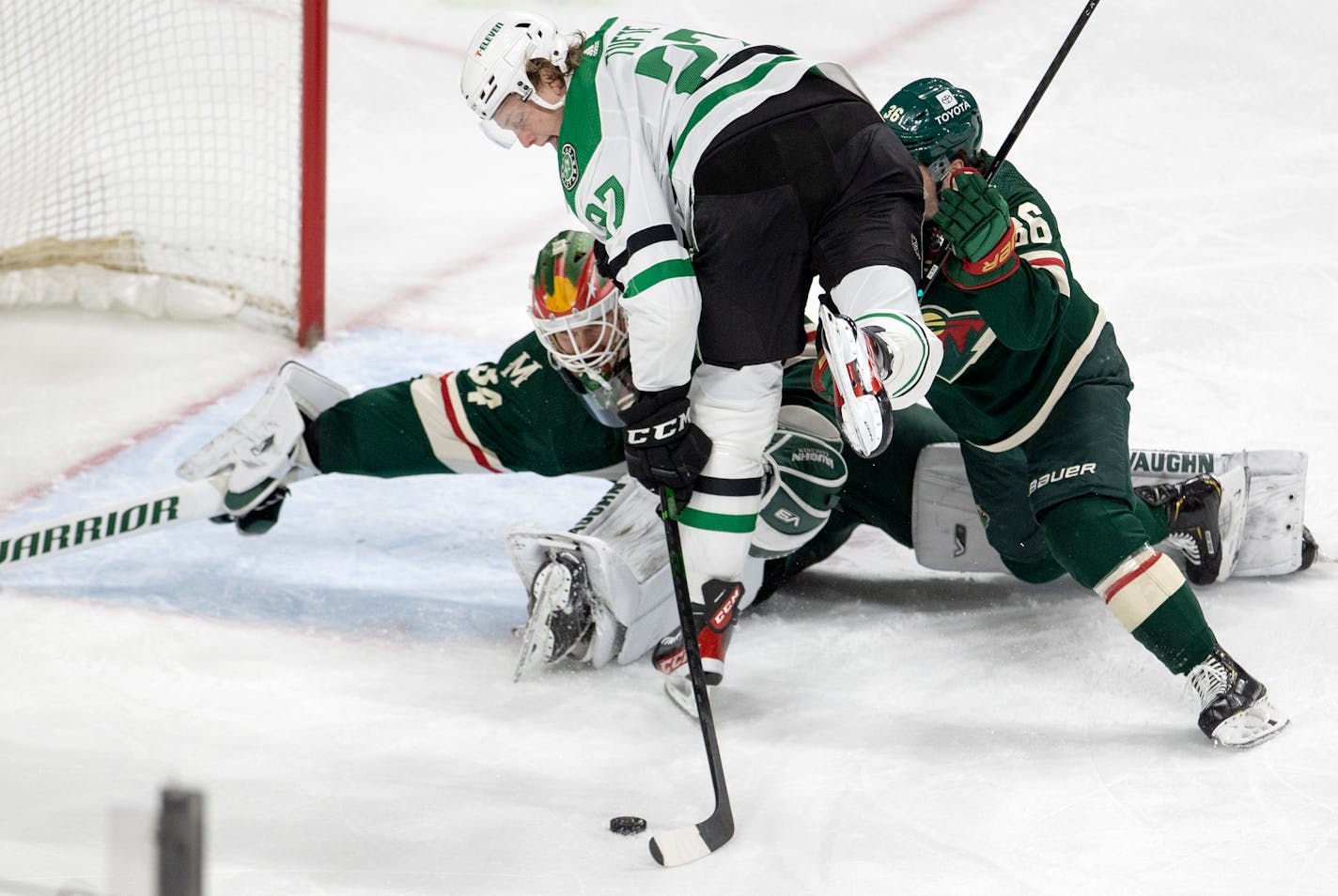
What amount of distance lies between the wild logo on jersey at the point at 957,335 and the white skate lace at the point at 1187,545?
63 cm

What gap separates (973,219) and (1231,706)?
2.83ft

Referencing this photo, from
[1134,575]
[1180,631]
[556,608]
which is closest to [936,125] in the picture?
[1134,575]

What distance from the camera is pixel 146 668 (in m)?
3.01

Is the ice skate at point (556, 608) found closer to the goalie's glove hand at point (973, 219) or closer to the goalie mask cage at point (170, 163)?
the goalie's glove hand at point (973, 219)

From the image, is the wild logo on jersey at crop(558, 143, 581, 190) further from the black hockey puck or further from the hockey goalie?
the black hockey puck

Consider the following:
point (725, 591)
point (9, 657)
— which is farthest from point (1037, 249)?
point (9, 657)

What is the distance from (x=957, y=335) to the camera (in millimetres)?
2879

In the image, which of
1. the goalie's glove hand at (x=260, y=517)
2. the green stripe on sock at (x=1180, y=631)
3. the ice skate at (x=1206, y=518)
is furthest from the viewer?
the goalie's glove hand at (x=260, y=517)

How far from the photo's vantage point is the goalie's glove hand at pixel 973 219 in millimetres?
2627

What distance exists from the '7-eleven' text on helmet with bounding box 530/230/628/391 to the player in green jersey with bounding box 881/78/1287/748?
0.54 metres

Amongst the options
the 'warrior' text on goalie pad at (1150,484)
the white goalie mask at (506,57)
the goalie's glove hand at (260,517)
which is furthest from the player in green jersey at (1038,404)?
the goalie's glove hand at (260,517)

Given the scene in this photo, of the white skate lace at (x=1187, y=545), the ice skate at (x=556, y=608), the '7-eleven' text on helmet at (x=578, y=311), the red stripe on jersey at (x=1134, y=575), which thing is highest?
the '7-eleven' text on helmet at (x=578, y=311)

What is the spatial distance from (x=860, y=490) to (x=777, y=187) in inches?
36.9

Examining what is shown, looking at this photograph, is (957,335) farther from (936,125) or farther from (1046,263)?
(936,125)
